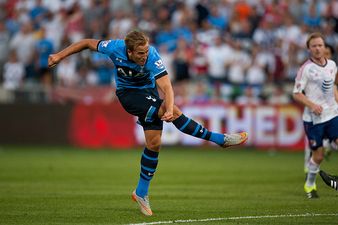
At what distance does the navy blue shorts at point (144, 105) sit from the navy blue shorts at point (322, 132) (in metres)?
2.94

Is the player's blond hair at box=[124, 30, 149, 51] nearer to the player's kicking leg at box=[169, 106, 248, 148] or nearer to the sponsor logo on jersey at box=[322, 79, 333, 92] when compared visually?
the player's kicking leg at box=[169, 106, 248, 148]

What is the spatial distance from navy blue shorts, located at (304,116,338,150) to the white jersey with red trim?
0.23 feet

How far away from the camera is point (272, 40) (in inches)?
994

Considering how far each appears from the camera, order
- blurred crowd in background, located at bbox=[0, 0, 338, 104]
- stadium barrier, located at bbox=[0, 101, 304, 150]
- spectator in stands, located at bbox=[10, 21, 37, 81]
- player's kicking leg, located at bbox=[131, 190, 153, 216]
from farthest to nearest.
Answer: spectator in stands, located at bbox=[10, 21, 37, 81] < blurred crowd in background, located at bbox=[0, 0, 338, 104] < stadium barrier, located at bbox=[0, 101, 304, 150] < player's kicking leg, located at bbox=[131, 190, 153, 216]

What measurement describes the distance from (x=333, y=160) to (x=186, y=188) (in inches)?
270

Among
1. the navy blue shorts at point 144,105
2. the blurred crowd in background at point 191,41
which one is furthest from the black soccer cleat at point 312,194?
the blurred crowd in background at point 191,41

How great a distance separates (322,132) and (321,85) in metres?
0.72

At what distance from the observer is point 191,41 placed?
84.9 feet

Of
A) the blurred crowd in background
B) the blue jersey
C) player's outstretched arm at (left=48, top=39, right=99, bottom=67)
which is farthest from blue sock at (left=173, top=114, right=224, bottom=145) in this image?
the blurred crowd in background

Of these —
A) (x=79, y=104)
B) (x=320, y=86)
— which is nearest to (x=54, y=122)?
(x=79, y=104)

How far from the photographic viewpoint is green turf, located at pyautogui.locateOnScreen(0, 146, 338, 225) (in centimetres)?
1093

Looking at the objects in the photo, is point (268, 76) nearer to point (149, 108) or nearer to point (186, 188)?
point (186, 188)

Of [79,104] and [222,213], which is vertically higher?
[222,213]

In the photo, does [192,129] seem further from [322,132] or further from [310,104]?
[322,132]
